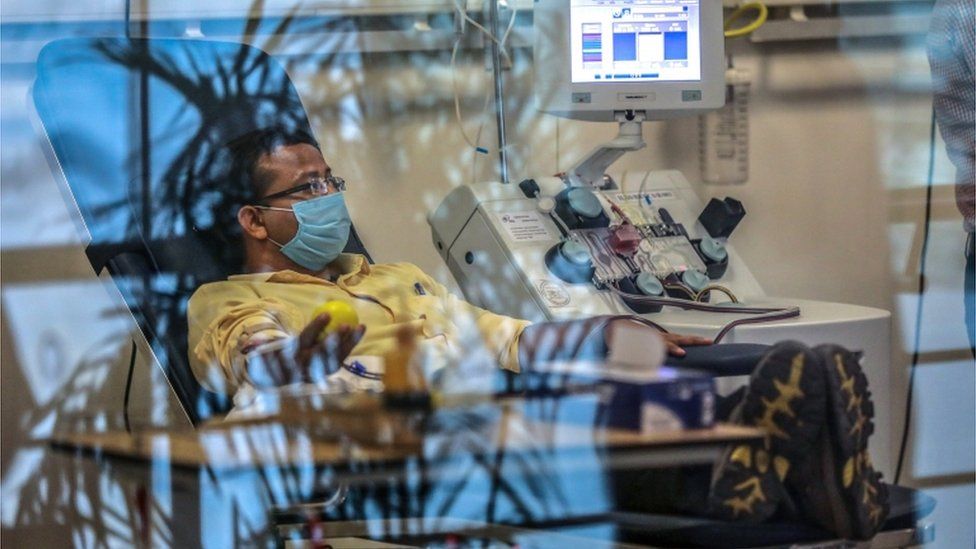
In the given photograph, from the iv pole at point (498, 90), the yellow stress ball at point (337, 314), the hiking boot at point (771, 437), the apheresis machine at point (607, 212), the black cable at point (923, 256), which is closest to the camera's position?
the hiking boot at point (771, 437)

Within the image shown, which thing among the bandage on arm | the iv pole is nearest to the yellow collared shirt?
the bandage on arm

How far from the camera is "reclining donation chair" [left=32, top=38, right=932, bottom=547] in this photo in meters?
1.61

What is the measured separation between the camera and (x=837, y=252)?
100 inches

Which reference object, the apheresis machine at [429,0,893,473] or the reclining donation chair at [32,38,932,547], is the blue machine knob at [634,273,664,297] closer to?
the apheresis machine at [429,0,893,473]

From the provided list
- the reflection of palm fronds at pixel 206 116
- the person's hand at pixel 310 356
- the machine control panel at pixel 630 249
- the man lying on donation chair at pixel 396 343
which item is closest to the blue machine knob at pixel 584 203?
the machine control panel at pixel 630 249

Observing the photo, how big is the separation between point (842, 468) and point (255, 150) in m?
0.93

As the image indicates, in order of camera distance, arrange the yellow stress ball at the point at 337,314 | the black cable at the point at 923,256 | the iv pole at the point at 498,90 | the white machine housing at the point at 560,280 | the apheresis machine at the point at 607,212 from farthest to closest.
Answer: the iv pole at the point at 498,90 → the black cable at the point at 923,256 → the apheresis machine at the point at 607,212 → the white machine housing at the point at 560,280 → the yellow stress ball at the point at 337,314

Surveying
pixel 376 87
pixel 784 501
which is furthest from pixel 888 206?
pixel 784 501

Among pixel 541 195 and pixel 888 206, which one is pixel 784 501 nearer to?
pixel 541 195

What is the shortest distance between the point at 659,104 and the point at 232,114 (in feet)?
2.33

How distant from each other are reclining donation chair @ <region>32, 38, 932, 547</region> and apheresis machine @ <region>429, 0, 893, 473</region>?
0.29 m

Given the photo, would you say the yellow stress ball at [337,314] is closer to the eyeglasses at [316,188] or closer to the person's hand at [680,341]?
the eyeglasses at [316,188]

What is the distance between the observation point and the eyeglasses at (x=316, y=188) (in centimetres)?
165

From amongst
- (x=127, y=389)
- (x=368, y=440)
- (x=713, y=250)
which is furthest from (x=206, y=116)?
(x=713, y=250)
